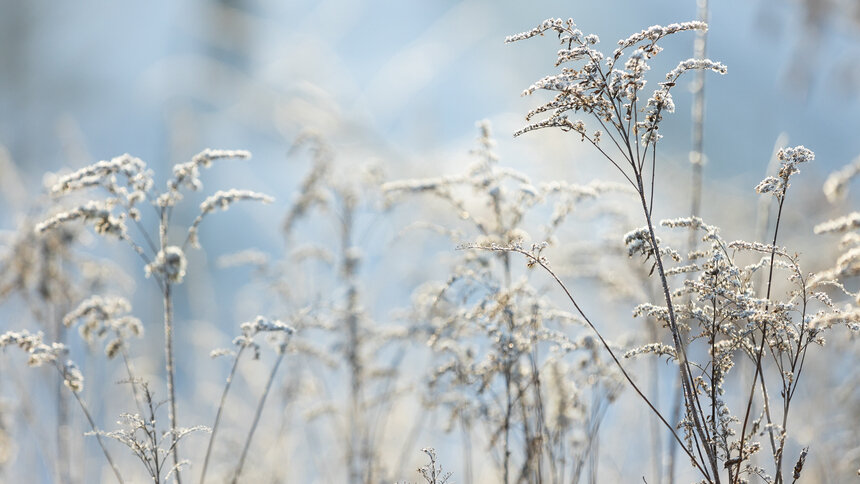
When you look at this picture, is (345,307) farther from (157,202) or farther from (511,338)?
(157,202)

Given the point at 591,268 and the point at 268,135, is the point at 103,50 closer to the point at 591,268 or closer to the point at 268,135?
the point at 268,135

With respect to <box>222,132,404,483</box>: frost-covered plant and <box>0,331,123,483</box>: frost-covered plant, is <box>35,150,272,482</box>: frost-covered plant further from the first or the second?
<box>222,132,404,483</box>: frost-covered plant

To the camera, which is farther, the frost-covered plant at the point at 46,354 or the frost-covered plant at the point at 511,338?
the frost-covered plant at the point at 511,338

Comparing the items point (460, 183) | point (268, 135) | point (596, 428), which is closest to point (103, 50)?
point (268, 135)

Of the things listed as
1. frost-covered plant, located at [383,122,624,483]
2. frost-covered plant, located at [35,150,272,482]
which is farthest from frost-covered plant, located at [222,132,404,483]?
frost-covered plant, located at [35,150,272,482]

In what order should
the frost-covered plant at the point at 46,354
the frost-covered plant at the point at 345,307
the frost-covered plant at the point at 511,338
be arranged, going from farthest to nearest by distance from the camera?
the frost-covered plant at the point at 345,307 → the frost-covered plant at the point at 511,338 → the frost-covered plant at the point at 46,354

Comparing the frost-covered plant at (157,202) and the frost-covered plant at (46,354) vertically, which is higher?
the frost-covered plant at (157,202)

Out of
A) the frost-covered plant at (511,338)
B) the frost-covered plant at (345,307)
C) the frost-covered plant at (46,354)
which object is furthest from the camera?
the frost-covered plant at (345,307)

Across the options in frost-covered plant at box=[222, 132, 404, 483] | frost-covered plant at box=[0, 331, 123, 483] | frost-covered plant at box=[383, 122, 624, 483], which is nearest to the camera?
frost-covered plant at box=[0, 331, 123, 483]

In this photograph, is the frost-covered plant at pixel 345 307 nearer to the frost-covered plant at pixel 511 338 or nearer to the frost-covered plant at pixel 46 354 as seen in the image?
the frost-covered plant at pixel 511 338

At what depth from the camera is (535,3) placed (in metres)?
11.2

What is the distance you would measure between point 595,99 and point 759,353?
917mm

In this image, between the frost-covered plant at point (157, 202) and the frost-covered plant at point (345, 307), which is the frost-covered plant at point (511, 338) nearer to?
the frost-covered plant at point (345, 307)

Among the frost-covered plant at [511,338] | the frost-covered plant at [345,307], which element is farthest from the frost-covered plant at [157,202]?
the frost-covered plant at [345,307]
